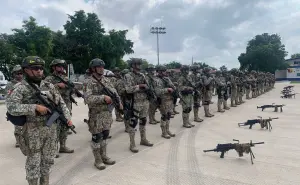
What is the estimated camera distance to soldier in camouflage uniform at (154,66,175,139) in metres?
6.72

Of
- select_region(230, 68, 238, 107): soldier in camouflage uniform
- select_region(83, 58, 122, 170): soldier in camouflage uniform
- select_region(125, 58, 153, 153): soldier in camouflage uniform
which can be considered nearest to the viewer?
select_region(83, 58, 122, 170): soldier in camouflage uniform

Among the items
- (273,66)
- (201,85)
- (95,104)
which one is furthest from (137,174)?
(273,66)

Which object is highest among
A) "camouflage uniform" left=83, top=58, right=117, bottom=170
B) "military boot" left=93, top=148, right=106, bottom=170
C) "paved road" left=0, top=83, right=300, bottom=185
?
"camouflage uniform" left=83, top=58, right=117, bottom=170

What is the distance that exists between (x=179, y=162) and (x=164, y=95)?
2236 millimetres

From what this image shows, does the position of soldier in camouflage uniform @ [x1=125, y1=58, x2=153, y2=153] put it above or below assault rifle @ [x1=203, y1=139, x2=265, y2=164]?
above

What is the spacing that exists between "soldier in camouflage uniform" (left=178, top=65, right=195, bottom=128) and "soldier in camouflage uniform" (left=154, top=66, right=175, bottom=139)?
3.99 feet

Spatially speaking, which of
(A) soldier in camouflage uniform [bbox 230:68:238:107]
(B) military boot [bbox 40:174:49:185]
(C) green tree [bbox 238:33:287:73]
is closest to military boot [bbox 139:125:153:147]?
(B) military boot [bbox 40:174:49:185]

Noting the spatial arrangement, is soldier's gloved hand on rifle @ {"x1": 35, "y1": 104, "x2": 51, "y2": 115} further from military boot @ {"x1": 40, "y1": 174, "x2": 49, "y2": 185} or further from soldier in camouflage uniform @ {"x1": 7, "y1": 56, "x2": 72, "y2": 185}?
military boot @ {"x1": 40, "y1": 174, "x2": 49, "y2": 185}

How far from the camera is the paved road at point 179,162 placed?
14.2ft

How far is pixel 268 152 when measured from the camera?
18.8 ft

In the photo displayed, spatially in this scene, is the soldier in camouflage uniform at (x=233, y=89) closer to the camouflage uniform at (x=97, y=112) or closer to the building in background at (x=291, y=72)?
the camouflage uniform at (x=97, y=112)

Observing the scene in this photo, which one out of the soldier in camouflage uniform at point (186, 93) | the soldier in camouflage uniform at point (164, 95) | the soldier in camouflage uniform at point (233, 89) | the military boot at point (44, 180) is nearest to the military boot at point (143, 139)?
the soldier in camouflage uniform at point (164, 95)

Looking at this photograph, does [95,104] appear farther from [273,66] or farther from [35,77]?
[273,66]

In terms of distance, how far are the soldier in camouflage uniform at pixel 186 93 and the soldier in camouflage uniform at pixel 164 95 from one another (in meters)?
1.21
